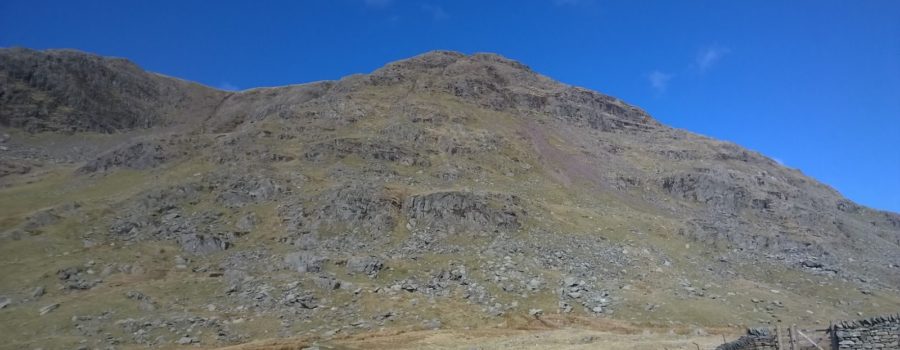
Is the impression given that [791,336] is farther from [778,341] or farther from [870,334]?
[870,334]

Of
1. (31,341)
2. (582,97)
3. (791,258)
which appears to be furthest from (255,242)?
(582,97)

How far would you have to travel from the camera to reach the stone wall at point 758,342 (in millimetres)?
19378

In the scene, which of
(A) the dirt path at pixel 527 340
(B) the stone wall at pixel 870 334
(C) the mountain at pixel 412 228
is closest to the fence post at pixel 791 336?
(B) the stone wall at pixel 870 334

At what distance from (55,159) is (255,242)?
5747 centimetres

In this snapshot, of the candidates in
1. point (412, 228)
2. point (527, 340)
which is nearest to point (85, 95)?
point (412, 228)

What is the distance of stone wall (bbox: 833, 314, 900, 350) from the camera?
57.8ft

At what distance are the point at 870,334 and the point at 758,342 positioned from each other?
3248 millimetres

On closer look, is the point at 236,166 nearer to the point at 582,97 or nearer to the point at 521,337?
the point at 521,337

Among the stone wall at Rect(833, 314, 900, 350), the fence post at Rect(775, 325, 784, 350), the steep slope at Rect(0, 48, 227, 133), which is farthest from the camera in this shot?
the steep slope at Rect(0, 48, 227, 133)

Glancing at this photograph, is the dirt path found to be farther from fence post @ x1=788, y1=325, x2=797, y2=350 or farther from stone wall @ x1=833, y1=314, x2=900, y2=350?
stone wall @ x1=833, y1=314, x2=900, y2=350

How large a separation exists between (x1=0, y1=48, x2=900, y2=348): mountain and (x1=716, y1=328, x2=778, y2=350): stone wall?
56.3ft

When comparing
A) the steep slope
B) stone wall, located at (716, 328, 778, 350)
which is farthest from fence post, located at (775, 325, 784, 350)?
the steep slope

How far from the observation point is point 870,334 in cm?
1783

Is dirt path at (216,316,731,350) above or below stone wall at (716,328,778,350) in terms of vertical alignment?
below
